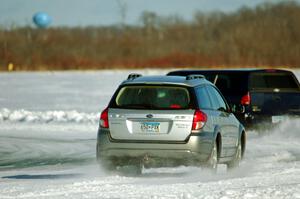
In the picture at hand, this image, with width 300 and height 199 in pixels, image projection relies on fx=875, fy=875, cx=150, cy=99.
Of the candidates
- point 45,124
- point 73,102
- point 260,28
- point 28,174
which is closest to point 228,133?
point 28,174

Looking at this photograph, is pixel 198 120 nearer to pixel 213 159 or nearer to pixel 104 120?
pixel 213 159

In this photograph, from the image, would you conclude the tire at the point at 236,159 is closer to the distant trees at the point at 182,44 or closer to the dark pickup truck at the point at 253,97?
the dark pickup truck at the point at 253,97

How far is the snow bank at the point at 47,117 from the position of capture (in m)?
27.1

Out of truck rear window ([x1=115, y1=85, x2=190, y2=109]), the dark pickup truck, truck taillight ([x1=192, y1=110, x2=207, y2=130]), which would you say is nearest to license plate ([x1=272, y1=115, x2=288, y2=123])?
the dark pickup truck

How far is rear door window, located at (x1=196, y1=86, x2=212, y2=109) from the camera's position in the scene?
41.4 ft

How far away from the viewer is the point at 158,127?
40.4 feet

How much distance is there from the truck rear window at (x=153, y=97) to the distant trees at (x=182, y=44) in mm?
63218

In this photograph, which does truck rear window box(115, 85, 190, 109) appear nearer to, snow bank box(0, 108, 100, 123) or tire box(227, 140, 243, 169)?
tire box(227, 140, 243, 169)

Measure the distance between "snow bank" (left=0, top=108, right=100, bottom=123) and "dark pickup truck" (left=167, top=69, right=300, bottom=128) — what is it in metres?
6.50

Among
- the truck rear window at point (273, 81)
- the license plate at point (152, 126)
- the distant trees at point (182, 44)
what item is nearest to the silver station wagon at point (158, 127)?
the license plate at point (152, 126)

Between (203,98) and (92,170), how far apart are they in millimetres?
2309

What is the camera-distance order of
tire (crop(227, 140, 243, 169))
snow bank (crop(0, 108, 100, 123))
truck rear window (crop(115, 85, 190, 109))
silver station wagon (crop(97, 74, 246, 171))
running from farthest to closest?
snow bank (crop(0, 108, 100, 123))
tire (crop(227, 140, 243, 169))
truck rear window (crop(115, 85, 190, 109))
silver station wagon (crop(97, 74, 246, 171))

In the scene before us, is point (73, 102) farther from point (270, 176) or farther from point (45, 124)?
point (270, 176)

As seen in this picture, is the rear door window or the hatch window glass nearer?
the rear door window
